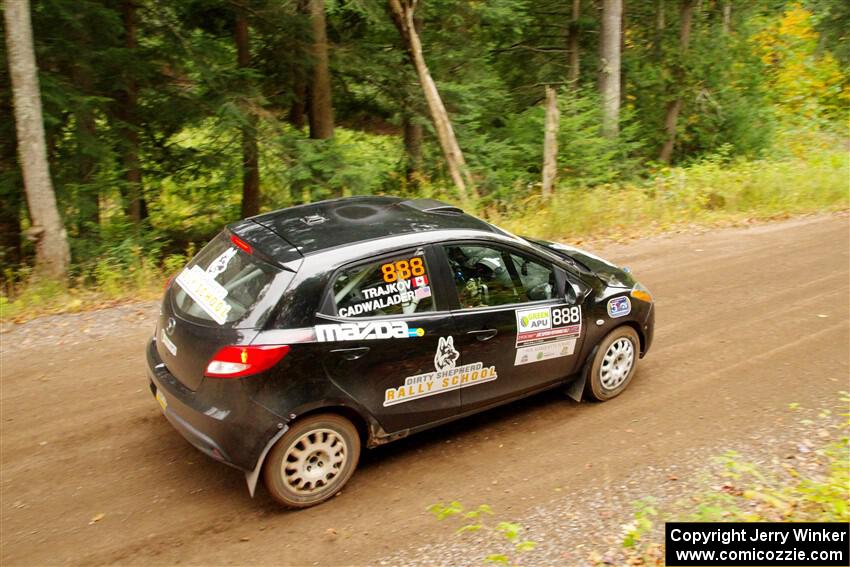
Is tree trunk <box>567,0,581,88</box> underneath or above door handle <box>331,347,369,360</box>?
above

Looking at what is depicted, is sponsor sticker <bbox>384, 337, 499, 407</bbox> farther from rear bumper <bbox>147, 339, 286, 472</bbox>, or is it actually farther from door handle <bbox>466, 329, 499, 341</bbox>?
rear bumper <bbox>147, 339, 286, 472</bbox>

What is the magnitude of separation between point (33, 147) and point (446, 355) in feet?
25.2

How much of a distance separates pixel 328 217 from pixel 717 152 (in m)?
16.7

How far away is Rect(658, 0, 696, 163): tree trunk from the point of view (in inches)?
731

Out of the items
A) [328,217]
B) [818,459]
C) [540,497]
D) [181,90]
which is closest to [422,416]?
[540,497]

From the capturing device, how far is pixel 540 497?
15.8 ft

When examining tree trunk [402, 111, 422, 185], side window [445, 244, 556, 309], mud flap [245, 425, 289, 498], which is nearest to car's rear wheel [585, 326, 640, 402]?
side window [445, 244, 556, 309]

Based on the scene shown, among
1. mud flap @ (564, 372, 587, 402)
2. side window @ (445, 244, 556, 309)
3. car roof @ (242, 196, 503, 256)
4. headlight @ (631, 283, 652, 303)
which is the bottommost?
mud flap @ (564, 372, 587, 402)

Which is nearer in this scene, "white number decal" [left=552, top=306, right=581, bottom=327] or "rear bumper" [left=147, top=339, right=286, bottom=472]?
"rear bumper" [left=147, top=339, right=286, bottom=472]

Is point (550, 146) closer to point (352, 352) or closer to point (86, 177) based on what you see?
point (86, 177)

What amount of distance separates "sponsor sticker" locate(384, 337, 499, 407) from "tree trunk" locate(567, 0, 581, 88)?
1515 cm

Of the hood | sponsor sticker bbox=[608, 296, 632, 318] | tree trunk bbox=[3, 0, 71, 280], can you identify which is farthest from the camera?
tree trunk bbox=[3, 0, 71, 280]

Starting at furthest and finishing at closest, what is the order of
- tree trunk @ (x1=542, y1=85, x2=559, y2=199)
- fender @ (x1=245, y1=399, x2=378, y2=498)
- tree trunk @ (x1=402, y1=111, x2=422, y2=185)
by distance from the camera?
tree trunk @ (x1=402, y1=111, x2=422, y2=185), tree trunk @ (x1=542, y1=85, x2=559, y2=199), fender @ (x1=245, y1=399, x2=378, y2=498)

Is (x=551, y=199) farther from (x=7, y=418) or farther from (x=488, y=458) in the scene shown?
(x=7, y=418)
